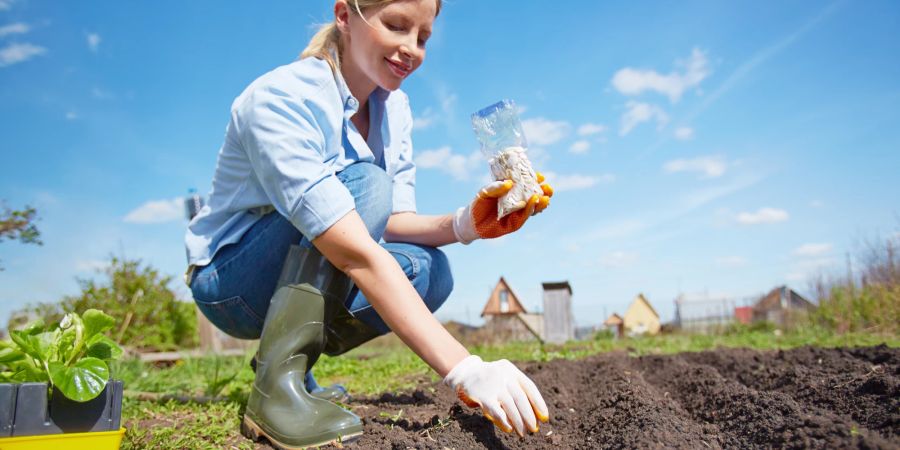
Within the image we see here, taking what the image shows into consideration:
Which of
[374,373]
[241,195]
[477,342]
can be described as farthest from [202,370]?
[477,342]

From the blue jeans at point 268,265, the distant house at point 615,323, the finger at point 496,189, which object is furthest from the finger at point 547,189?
the distant house at point 615,323

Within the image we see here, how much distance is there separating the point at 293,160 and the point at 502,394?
0.84m

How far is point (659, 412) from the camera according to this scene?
1876 mm

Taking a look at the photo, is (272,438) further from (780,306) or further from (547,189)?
(780,306)

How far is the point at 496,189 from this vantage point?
1954 mm

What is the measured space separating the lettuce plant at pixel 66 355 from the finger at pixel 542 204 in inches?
50.0

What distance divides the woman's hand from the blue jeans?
0.58 ft

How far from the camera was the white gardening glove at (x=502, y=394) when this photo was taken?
1506 millimetres

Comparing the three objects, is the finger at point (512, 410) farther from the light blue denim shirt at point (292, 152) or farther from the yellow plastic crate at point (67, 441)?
the yellow plastic crate at point (67, 441)

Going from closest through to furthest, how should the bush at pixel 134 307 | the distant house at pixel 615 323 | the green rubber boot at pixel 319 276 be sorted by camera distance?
1. the green rubber boot at pixel 319 276
2. the bush at pixel 134 307
3. the distant house at pixel 615 323

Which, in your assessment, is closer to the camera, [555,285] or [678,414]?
[678,414]

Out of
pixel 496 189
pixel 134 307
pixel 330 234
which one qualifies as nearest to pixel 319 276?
pixel 330 234

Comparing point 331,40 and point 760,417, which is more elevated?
point 331,40

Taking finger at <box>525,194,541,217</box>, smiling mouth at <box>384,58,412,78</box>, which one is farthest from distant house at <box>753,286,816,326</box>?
smiling mouth at <box>384,58,412,78</box>
